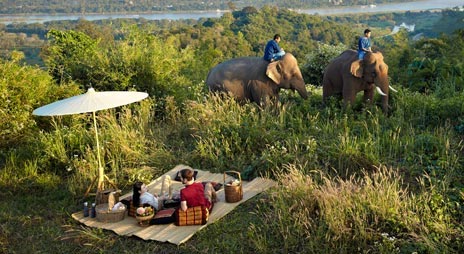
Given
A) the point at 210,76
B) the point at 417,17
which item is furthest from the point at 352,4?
the point at 210,76

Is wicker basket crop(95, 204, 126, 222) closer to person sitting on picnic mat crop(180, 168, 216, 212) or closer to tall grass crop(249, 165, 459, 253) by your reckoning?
person sitting on picnic mat crop(180, 168, 216, 212)

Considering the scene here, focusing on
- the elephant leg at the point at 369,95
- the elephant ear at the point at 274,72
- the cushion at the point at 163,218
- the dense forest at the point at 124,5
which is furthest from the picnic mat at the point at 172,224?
the dense forest at the point at 124,5

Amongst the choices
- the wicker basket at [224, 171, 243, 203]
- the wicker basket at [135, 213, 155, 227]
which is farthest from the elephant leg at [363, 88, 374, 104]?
the wicker basket at [135, 213, 155, 227]

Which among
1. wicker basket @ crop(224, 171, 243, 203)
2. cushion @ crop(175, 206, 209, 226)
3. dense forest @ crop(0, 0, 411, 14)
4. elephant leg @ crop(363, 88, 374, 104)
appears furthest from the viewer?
dense forest @ crop(0, 0, 411, 14)

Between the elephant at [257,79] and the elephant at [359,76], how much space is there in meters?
0.74

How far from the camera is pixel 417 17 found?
10300 cm

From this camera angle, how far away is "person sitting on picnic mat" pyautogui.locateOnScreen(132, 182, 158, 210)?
19.1 ft

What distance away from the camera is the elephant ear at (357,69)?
8914 millimetres

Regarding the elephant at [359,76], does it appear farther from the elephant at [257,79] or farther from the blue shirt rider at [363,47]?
the elephant at [257,79]

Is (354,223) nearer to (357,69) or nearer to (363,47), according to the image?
(357,69)

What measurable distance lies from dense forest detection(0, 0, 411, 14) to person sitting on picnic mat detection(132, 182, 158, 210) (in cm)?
12213

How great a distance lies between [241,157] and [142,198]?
1.97 meters

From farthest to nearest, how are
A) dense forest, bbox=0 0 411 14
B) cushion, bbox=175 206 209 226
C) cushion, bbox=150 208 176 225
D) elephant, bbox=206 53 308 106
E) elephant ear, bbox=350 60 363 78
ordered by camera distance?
dense forest, bbox=0 0 411 14 → elephant, bbox=206 53 308 106 → elephant ear, bbox=350 60 363 78 → cushion, bbox=150 208 176 225 → cushion, bbox=175 206 209 226

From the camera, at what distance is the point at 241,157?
7285 mm
